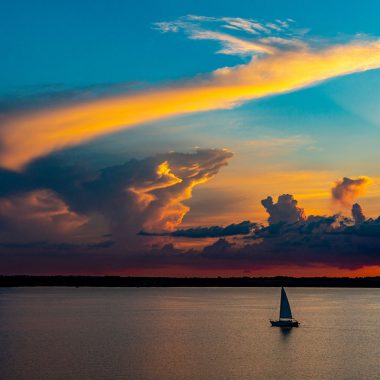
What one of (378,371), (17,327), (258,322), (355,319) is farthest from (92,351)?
(355,319)

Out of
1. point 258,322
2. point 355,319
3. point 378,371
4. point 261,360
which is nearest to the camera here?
point 378,371

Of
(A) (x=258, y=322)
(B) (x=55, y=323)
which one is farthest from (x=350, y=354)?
(B) (x=55, y=323)

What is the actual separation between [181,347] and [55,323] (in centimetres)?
6458

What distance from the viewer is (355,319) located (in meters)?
198

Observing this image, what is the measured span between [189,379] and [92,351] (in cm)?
2923

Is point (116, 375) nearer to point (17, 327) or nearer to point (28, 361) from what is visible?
point (28, 361)

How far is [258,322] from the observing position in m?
181

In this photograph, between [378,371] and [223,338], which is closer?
[378,371]

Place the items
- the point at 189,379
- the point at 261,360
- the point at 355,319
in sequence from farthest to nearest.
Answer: the point at 355,319 → the point at 261,360 → the point at 189,379

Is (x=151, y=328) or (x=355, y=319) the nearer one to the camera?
(x=151, y=328)

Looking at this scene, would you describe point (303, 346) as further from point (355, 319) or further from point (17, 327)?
point (355, 319)

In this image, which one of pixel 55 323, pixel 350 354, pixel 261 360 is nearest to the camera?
pixel 261 360

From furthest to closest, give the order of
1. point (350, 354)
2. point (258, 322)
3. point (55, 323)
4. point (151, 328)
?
1. point (258, 322)
2. point (55, 323)
3. point (151, 328)
4. point (350, 354)

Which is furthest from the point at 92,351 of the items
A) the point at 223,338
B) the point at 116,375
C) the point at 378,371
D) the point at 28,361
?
the point at 378,371
